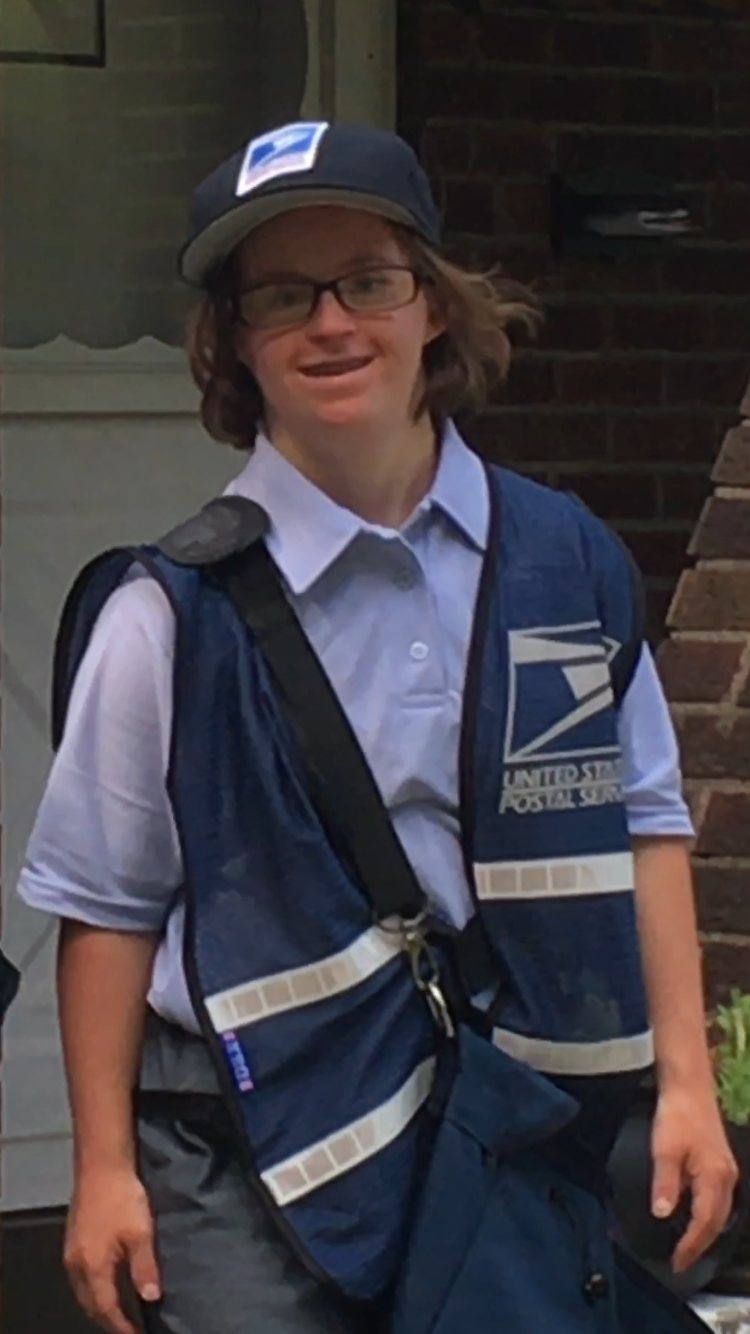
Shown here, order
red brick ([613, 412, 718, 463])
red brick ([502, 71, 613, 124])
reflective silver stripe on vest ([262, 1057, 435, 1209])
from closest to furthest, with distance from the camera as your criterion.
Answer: reflective silver stripe on vest ([262, 1057, 435, 1209]) < red brick ([502, 71, 613, 124]) < red brick ([613, 412, 718, 463])

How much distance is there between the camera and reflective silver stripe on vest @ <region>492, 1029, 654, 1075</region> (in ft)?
7.29

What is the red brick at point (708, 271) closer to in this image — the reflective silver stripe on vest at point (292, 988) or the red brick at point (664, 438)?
the red brick at point (664, 438)

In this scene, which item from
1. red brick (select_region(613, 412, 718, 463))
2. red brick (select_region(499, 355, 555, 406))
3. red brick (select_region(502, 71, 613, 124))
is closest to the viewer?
red brick (select_region(502, 71, 613, 124))

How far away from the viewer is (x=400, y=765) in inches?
85.7

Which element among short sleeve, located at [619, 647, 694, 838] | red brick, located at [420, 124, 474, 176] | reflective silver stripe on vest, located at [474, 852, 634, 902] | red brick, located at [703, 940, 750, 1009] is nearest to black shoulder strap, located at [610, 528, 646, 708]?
short sleeve, located at [619, 647, 694, 838]

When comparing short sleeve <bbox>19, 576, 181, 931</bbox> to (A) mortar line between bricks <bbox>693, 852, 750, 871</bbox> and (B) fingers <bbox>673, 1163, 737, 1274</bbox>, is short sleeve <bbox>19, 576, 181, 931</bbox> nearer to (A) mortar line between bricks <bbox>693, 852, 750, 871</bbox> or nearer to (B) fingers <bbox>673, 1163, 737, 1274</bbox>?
(B) fingers <bbox>673, 1163, 737, 1274</bbox>

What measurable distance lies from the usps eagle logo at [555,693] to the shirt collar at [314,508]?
119mm

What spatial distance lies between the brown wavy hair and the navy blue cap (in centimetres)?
3

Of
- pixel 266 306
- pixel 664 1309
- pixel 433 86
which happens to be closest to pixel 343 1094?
pixel 664 1309

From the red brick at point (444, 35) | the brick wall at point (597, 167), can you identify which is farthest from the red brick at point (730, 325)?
the red brick at point (444, 35)

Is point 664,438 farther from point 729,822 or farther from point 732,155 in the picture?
point 729,822

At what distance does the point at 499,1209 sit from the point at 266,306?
0.85m

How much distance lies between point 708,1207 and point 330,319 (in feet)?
3.02

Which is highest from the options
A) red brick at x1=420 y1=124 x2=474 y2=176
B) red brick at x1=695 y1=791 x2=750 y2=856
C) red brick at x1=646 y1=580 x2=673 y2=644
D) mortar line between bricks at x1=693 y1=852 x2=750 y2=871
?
red brick at x1=420 y1=124 x2=474 y2=176
